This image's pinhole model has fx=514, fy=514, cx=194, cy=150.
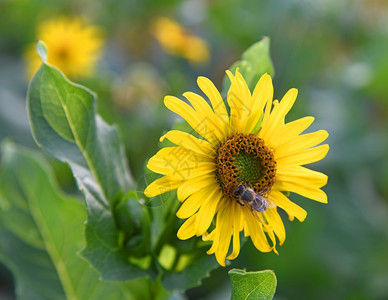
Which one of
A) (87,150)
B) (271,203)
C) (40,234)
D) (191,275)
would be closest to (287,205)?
(271,203)

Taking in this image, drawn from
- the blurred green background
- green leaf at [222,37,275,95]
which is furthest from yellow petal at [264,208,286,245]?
the blurred green background

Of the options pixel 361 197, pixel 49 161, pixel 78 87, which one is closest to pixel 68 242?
pixel 78 87

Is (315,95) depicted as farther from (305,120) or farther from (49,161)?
(305,120)

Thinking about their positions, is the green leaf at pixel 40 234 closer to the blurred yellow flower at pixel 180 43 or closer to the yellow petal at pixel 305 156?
the yellow petal at pixel 305 156

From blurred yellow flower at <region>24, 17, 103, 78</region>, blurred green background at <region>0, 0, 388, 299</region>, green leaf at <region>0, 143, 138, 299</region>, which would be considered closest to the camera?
green leaf at <region>0, 143, 138, 299</region>

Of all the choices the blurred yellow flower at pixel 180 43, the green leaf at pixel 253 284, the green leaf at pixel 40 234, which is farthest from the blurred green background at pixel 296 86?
the green leaf at pixel 253 284

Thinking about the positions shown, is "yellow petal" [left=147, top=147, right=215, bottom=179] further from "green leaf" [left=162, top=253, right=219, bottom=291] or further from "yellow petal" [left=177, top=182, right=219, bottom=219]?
"green leaf" [left=162, top=253, right=219, bottom=291]
